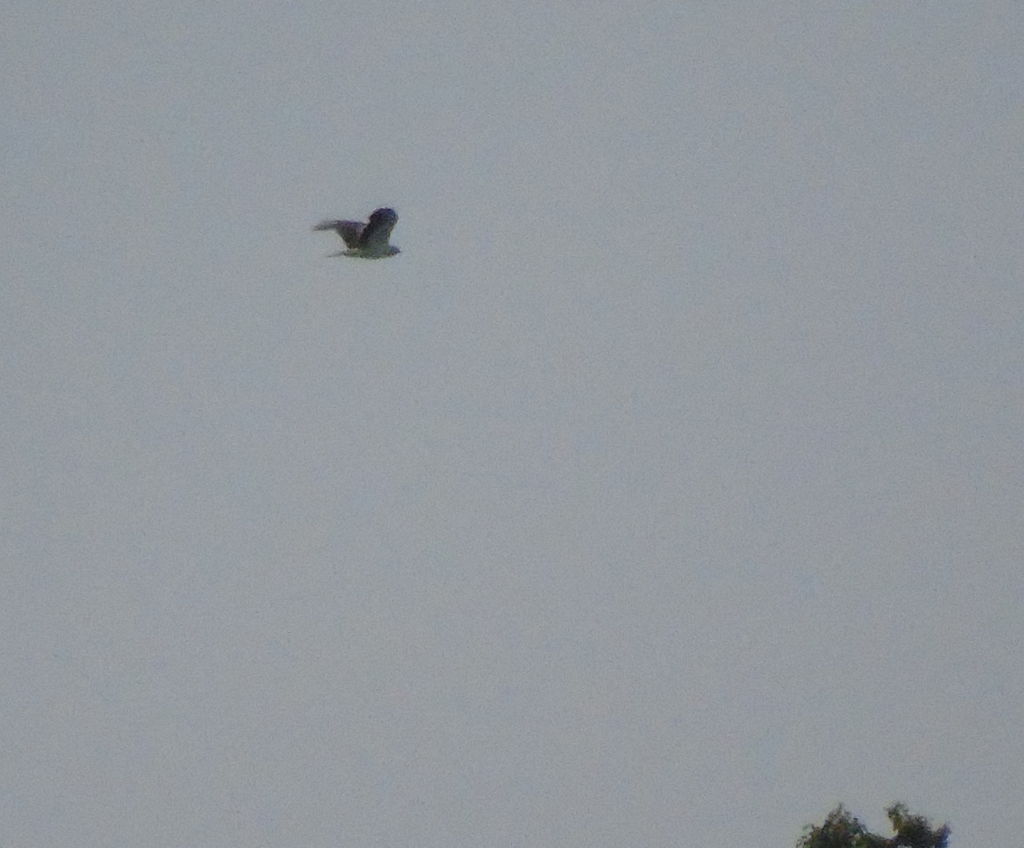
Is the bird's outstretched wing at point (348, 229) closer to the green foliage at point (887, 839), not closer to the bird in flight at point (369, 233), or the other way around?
the bird in flight at point (369, 233)

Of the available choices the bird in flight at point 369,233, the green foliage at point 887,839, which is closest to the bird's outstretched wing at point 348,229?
the bird in flight at point 369,233

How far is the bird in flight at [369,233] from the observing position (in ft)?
95.2

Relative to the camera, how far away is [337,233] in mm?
29984

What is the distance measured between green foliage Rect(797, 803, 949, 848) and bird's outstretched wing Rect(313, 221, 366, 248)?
24.9 m

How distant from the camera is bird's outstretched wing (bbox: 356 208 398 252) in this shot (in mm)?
28938

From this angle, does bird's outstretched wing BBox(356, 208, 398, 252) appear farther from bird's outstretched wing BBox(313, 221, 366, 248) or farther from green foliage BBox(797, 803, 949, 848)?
green foliage BBox(797, 803, 949, 848)

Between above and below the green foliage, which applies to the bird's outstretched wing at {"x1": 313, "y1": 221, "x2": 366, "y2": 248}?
above

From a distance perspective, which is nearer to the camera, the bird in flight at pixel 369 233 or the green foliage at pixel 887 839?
the bird in flight at pixel 369 233

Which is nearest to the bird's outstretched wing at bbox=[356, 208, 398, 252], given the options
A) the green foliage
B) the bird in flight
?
the bird in flight

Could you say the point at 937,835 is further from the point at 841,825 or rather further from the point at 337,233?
the point at 337,233

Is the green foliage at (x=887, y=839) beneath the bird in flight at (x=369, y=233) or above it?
beneath

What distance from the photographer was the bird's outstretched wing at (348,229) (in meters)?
29.3

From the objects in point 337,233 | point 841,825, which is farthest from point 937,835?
point 337,233

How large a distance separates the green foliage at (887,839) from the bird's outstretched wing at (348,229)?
24906 millimetres
